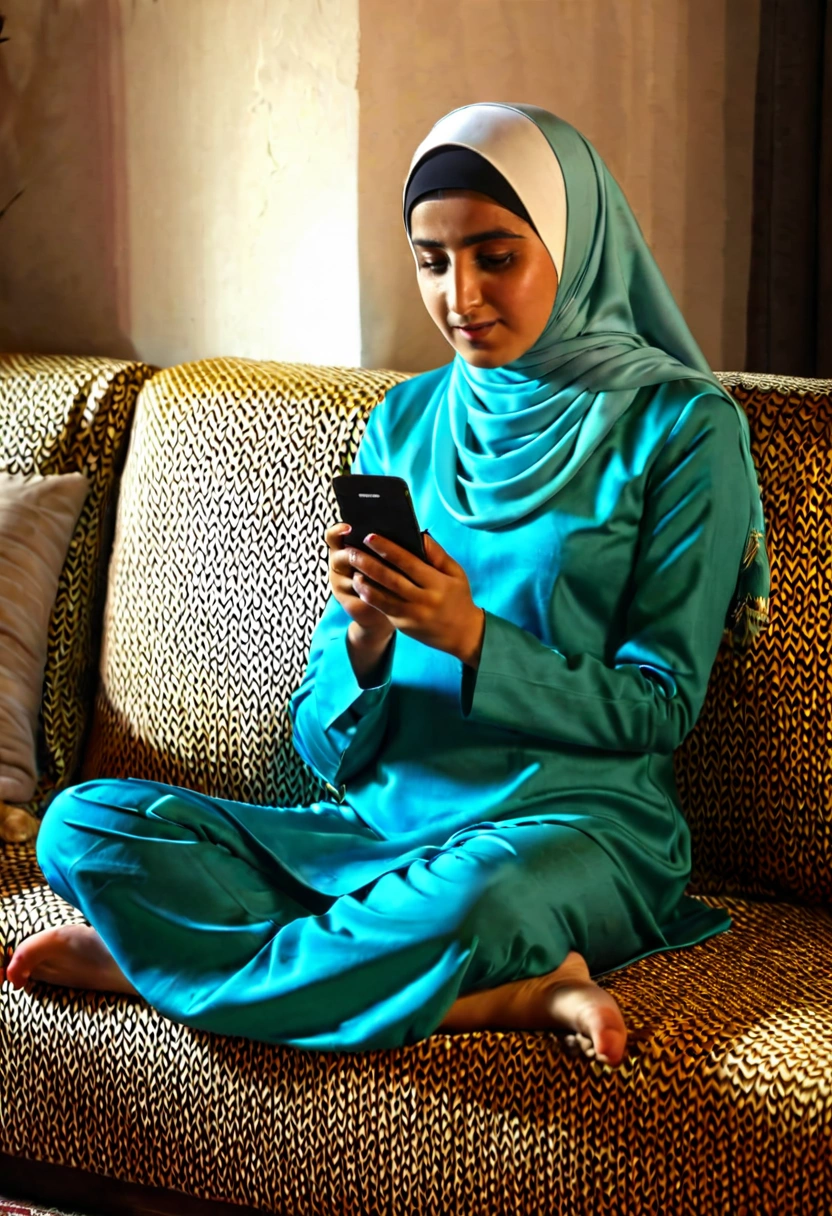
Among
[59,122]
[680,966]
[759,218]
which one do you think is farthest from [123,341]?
[680,966]

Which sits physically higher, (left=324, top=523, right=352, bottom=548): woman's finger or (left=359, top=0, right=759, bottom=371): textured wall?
(left=359, top=0, right=759, bottom=371): textured wall

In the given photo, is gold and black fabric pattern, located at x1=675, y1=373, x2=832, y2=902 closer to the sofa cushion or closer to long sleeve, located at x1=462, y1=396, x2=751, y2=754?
long sleeve, located at x1=462, y1=396, x2=751, y2=754

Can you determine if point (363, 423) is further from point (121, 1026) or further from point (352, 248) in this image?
point (121, 1026)

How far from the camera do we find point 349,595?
1.71 meters

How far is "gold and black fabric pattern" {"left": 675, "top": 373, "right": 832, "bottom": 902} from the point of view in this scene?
6.05 feet

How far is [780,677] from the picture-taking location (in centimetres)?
185

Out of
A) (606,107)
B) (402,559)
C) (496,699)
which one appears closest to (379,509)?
(402,559)

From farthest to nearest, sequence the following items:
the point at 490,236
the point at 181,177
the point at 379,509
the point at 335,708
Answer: the point at 181,177
the point at 335,708
the point at 490,236
the point at 379,509

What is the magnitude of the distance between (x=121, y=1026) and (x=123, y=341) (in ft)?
4.97

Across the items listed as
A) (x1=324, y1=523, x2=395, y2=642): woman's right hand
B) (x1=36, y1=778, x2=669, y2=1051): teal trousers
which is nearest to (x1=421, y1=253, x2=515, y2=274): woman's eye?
(x1=324, y1=523, x2=395, y2=642): woman's right hand

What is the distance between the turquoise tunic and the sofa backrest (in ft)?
0.43

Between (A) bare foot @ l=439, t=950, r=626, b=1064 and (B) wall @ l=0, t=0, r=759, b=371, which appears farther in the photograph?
(B) wall @ l=0, t=0, r=759, b=371

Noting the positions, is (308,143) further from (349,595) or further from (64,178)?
(349,595)

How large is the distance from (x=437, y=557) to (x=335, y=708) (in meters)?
0.29
